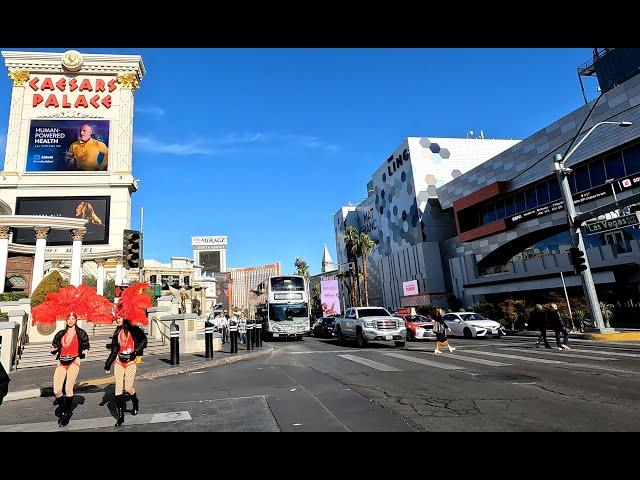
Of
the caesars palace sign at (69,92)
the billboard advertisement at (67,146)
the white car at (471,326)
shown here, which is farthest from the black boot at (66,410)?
the caesars palace sign at (69,92)

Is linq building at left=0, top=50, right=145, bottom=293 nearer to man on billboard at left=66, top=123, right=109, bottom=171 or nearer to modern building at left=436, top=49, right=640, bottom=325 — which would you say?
man on billboard at left=66, top=123, right=109, bottom=171

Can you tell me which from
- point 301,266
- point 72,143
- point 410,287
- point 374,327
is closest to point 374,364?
point 374,327

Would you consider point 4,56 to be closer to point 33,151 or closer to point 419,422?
point 33,151

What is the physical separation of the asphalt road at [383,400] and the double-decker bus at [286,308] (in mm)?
16382

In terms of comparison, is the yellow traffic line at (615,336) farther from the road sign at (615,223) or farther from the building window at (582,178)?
the building window at (582,178)

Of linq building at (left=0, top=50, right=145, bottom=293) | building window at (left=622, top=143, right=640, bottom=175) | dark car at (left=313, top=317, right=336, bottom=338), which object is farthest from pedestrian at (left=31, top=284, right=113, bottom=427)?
linq building at (left=0, top=50, right=145, bottom=293)

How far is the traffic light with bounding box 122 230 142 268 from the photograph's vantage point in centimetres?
1108

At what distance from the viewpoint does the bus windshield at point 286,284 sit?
93.9ft

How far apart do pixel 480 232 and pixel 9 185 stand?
2156 inches

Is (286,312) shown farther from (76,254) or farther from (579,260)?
(579,260)

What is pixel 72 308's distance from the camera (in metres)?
6.98

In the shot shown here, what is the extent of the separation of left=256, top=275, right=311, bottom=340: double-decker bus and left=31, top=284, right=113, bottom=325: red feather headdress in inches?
804

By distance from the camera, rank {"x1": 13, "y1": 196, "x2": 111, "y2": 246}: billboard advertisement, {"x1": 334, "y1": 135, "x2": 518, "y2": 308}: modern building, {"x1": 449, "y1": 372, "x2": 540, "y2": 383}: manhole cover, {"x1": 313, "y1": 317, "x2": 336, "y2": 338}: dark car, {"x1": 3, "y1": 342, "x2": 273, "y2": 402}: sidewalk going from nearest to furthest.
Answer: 1. {"x1": 449, "y1": 372, "x2": 540, "y2": 383}: manhole cover
2. {"x1": 3, "y1": 342, "x2": 273, "y2": 402}: sidewalk
3. {"x1": 313, "y1": 317, "x2": 336, "y2": 338}: dark car
4. {"x1": 13, "y1": 196, "x2": 111, "y2": 246}: billboard advertisement
5. {"x1": 334, "y1": 135, "x2": 518, "y2": 308}: modern building
